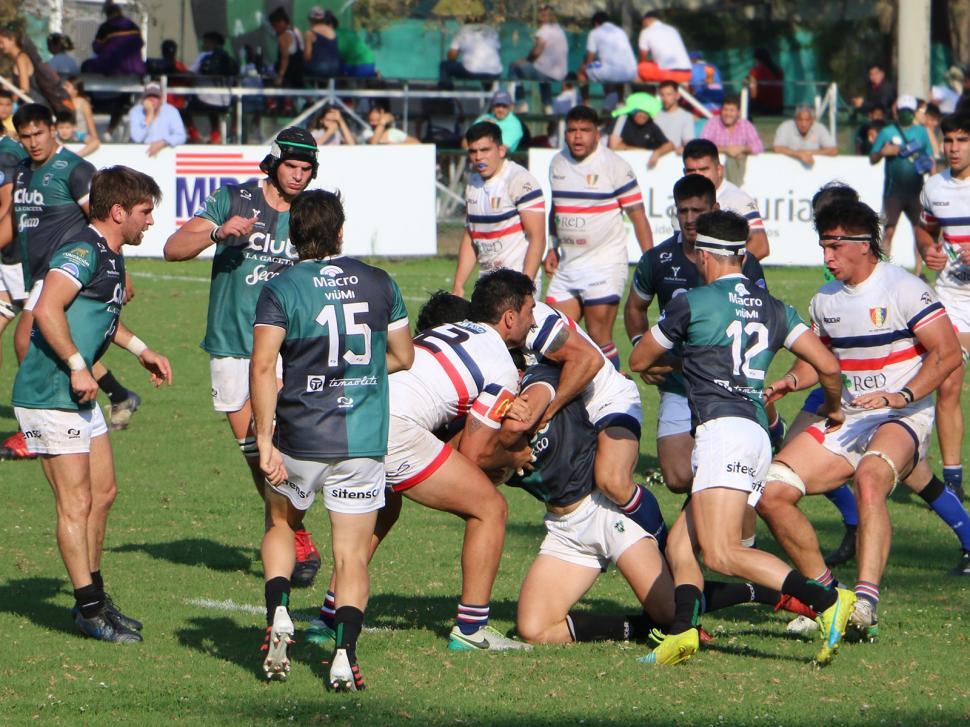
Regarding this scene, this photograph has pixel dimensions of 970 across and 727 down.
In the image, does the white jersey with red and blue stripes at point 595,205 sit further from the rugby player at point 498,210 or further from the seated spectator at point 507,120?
the seated spectator at point 507,120

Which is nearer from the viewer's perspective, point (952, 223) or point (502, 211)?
point (952, 223)

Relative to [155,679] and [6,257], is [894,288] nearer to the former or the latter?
[155,679]

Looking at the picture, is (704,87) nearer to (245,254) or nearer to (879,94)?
(879,94)

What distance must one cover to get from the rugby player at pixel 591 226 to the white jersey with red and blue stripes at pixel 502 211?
52cm

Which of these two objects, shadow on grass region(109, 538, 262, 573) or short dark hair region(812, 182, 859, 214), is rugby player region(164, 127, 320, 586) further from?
short dark hair region(812, 182, 859, 214)

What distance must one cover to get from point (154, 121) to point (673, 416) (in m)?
14.0

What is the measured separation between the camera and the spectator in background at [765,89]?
93.6 ft

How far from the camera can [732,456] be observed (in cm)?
693

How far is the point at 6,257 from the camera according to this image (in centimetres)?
1198

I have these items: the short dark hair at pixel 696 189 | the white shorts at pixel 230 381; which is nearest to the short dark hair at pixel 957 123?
the short dark hair at pixel 696 189

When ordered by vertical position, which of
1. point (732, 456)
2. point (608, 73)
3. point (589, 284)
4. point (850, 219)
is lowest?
point (732, 456)

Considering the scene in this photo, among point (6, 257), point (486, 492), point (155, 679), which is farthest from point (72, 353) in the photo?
point (6, 257)

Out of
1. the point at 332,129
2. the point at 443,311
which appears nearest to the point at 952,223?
the point at 443,311

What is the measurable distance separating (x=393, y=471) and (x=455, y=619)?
1179 millimetres
